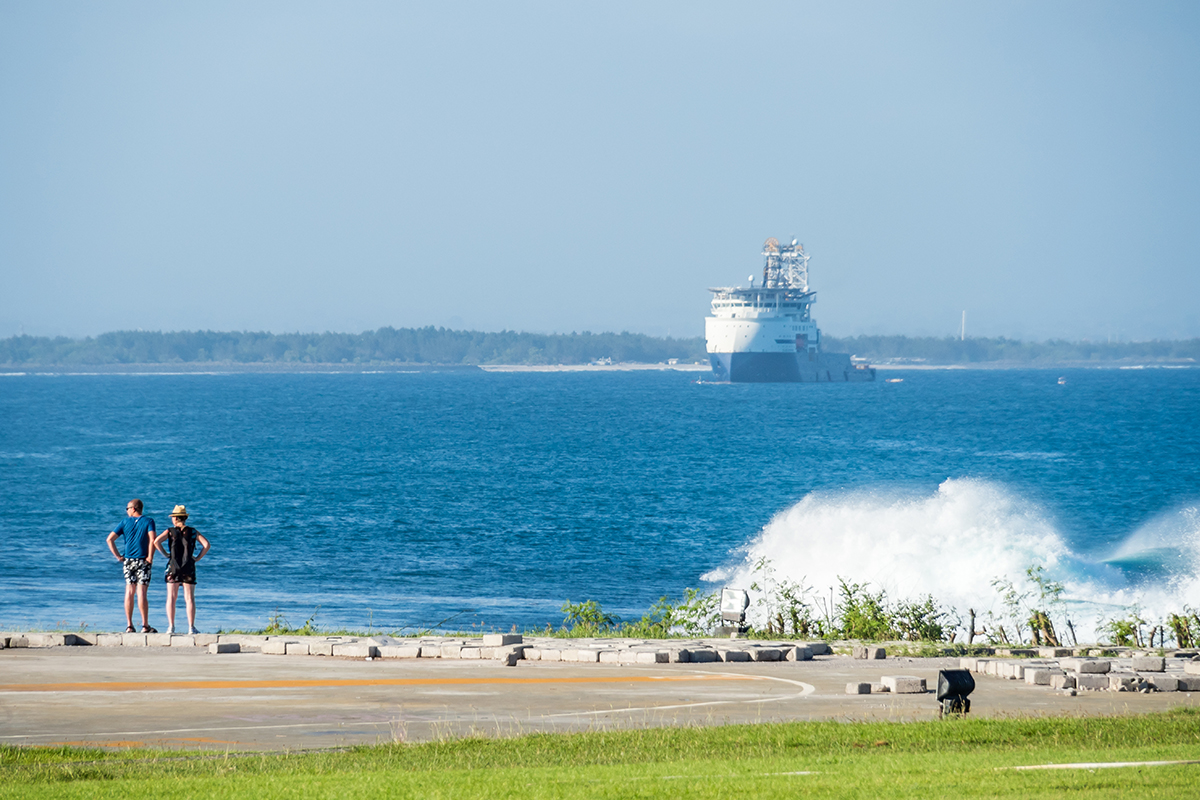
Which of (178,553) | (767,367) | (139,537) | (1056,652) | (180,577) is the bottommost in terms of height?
(1056,652)

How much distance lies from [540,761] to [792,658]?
6.93 m

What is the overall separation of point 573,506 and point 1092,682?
140ft

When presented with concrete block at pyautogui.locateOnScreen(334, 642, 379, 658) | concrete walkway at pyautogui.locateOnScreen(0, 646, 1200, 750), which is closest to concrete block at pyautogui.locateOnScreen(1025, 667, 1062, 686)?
concrete walkway at pyautogui.locateOnScreen(0, 646, 1200, 750)

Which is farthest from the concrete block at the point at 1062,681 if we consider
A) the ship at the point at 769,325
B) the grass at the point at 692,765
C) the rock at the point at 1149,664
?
the ship at the point at 769,325

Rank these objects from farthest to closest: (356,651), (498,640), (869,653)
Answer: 1. (869,653)
2. (498,640)
3. (356,651)

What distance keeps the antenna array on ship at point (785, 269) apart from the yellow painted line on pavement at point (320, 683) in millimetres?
149530

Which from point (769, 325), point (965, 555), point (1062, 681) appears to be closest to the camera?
point (1062, 681)

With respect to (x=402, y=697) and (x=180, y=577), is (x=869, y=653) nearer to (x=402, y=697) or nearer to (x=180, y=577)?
(x=402, y=697)

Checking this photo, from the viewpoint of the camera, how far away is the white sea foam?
35531mm

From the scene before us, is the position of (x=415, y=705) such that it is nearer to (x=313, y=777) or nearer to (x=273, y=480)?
(x=313, y=777)

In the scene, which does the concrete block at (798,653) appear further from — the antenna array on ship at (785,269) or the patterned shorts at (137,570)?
the antenna array on ship at (785,269)

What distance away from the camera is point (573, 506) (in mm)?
55969

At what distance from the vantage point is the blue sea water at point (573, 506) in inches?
1405

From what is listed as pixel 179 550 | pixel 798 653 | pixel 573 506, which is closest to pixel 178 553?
pixel 179 550
